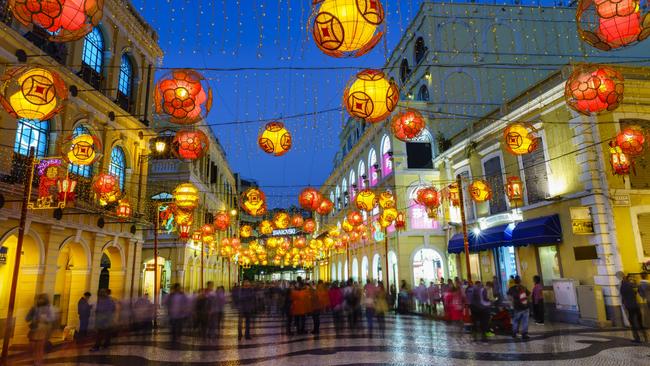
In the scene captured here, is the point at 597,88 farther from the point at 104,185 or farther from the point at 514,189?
the point at 104,185

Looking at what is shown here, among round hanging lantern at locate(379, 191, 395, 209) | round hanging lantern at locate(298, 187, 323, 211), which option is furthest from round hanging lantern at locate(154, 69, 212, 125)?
round hanging lantern at locate(379, 191, 395, 209)

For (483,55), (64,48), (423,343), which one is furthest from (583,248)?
(64,48)

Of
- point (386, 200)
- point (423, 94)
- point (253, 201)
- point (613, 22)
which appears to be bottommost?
point (253, 201)

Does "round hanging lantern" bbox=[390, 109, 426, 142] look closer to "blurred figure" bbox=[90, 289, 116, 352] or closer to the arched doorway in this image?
"blurred figure" bbox=[90, 289, 116, 352]

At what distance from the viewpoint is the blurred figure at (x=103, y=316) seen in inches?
424

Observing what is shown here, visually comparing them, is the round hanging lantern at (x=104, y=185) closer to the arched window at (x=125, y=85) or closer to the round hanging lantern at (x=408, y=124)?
the arched window at (x=125, y=85)

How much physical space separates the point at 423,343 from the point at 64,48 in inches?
604

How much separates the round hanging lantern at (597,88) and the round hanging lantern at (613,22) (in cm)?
→ 219

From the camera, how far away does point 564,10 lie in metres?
26.7

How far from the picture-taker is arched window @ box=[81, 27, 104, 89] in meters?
16.2

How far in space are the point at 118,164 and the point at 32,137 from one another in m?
5.33

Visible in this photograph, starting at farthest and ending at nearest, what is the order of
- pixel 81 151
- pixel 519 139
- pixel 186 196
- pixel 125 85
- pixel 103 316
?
pixel 125 85
pixel 186 196
pixel 519 139
pixel 81 151
pixel 103 316

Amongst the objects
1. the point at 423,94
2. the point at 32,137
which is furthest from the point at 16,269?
the point at 423,94

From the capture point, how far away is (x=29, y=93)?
24.1 ft
